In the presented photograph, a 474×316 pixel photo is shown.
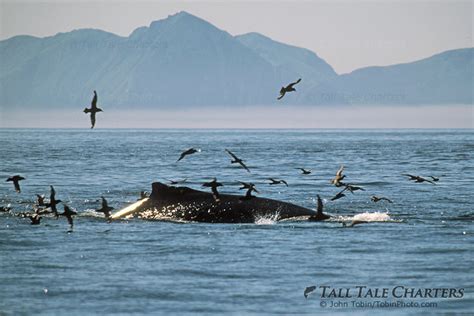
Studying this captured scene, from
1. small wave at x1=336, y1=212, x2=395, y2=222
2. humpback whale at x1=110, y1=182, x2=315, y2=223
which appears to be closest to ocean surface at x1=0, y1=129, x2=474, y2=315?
small wave at x1=336, y1=212, x2=395, y2=222

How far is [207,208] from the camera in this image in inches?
933

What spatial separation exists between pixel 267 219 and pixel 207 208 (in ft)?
4.68

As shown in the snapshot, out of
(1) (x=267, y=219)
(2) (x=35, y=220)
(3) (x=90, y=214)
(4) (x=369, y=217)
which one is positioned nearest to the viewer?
(1) (x=267, y=219)

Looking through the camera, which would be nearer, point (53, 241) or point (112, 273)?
point (112, 273)

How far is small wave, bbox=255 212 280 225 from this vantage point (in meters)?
23.4

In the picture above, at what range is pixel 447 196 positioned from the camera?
33531 mm

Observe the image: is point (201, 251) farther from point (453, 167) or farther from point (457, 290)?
point (453, 167)

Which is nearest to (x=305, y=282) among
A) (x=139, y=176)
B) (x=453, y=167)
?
(x=139, y=176)

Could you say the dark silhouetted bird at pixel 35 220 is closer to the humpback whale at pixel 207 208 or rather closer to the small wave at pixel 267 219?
the humpback whale at pixel 207 208

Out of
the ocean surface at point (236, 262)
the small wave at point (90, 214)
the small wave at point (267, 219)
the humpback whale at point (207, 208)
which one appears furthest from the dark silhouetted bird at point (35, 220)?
the small wave at point (267, 219)

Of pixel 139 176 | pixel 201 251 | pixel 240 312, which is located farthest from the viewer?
pixel 139 176

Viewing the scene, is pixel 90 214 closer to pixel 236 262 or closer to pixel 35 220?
pixel 35 220

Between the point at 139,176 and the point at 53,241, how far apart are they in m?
26.4

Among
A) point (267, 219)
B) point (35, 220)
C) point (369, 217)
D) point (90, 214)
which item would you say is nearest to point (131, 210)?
point (90, 214)
